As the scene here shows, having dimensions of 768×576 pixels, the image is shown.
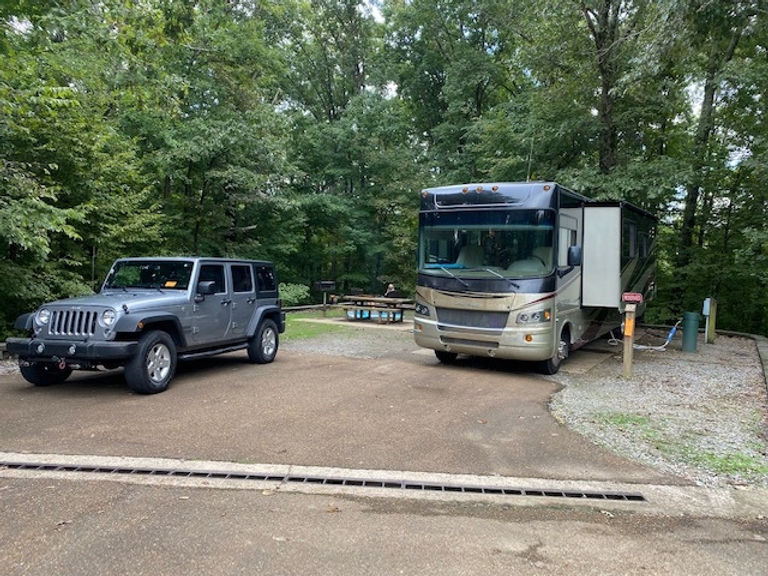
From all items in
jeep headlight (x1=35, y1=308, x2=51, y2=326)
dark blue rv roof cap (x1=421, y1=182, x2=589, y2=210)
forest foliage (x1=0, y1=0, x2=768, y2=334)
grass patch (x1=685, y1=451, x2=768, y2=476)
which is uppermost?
forest foliage (x1=0, y1=0, x2=768, y2=334)

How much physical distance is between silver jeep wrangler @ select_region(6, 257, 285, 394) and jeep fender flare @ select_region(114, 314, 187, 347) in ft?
0.04

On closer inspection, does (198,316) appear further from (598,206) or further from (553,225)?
(598,206)

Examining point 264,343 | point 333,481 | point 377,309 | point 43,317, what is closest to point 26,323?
point 43,317

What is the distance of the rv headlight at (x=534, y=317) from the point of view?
306 inches

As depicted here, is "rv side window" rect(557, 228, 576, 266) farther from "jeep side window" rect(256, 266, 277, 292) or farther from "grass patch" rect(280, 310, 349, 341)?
"grass patch" rect(280, 310, 349, 341)

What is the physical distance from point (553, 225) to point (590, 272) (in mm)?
1950

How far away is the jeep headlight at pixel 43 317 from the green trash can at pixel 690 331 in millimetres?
11678

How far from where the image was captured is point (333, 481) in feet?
13.1

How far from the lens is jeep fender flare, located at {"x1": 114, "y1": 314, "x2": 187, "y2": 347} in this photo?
6.10m

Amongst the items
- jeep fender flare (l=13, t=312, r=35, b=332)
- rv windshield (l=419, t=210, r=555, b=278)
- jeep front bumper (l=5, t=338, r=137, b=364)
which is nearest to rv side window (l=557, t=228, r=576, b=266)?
rv windshield (l=419, t=210, r=555, b=278)

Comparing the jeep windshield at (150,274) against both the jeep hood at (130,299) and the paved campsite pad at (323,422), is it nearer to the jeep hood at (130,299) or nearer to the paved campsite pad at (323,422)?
the jeep hood at (130,299)

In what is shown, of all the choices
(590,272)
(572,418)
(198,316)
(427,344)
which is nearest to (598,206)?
(590,272)

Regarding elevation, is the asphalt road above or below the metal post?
below

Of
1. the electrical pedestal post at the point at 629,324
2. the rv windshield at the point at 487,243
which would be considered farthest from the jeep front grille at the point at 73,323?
the electrical pedestal post at the point at 629,324
